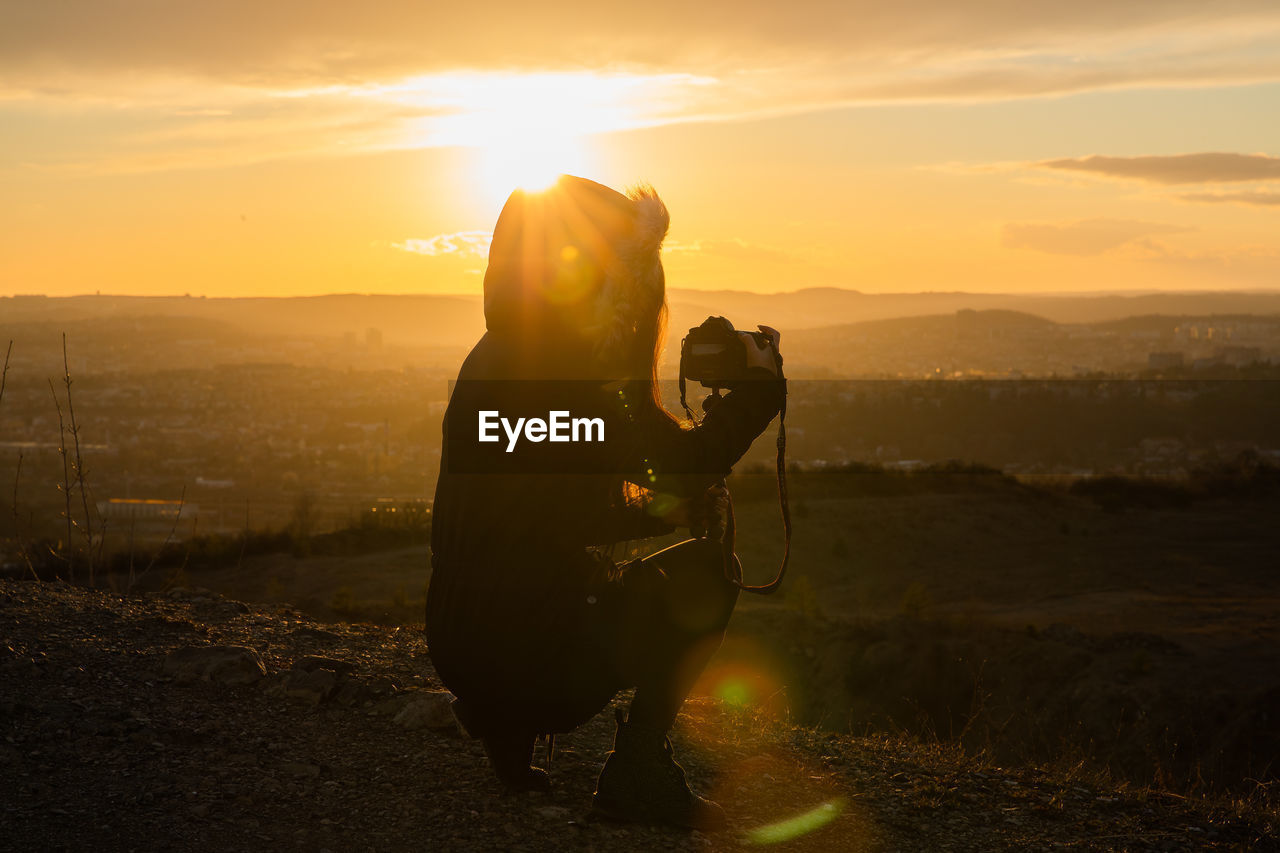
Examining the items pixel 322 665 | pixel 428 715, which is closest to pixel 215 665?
pixel 322 665

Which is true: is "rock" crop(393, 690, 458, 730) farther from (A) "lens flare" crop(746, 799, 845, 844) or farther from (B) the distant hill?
(B) the distant hill

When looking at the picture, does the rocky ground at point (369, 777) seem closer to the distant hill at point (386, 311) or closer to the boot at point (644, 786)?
the boot at point (644, 786)

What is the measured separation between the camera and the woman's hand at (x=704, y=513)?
303 centimetres

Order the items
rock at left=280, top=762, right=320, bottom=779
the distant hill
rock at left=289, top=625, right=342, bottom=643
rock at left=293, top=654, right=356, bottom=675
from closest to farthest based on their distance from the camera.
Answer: rock at left=280, top=762, right=320, bottom=779 < rock at left=293, top=654, right=356, bottom=675 < rock at left=289, top=625, right=342, bottom=643 < the distant hill

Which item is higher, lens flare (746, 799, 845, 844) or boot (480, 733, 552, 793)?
boot (480, 733, 552, 793)

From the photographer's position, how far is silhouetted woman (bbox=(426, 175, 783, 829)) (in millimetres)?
2836

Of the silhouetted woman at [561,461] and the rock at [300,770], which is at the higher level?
the silhouetted woman at [561,461]

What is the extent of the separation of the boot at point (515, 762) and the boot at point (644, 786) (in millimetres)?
249

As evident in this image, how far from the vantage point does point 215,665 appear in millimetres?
4477

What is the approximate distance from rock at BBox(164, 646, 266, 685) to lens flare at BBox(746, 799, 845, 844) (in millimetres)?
2254

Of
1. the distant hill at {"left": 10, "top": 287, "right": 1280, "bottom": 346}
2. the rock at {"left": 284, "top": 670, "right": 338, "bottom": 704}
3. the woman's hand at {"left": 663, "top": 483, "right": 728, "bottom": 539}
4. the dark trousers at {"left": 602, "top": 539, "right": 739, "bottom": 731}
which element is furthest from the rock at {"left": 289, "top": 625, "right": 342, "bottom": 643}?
the distant hill at {"left": 10, "top": 287, "right": 1280, "bottom": 346}

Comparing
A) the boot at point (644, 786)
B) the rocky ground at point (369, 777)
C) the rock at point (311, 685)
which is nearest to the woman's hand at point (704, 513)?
the boot at point (644, 786)

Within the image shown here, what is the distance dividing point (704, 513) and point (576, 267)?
791 millimetres

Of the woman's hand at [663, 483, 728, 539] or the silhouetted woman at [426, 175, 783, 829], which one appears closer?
the silhouetted woman at [426, 175, 783, 829]
